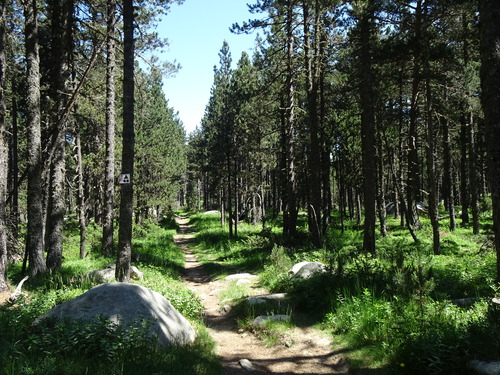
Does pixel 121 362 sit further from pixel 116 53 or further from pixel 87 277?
pixel 116 53

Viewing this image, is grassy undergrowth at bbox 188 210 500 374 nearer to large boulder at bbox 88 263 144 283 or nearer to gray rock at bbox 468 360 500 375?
gray rock at bbox 468 360 500 375

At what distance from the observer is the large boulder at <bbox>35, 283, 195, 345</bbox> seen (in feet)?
16.9

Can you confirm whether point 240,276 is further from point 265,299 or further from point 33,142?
point 33,142

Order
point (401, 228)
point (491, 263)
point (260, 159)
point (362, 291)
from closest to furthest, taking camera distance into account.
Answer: point (362, 291) < point (491, 263) < point (401, 228) < point (260, 159)

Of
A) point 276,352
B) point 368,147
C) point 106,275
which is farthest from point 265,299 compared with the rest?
point 368,147

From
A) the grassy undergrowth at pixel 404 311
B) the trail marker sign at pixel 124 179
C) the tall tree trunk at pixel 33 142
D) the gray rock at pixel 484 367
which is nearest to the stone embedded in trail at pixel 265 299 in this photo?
the grassy undergrowth at pixel 404 311

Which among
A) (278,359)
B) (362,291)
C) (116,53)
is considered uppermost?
(116,53)

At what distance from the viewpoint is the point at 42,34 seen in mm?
16922

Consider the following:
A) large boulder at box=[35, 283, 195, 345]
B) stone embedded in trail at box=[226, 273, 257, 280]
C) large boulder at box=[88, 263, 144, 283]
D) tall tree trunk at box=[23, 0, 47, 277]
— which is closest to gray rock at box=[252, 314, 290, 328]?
large boulder at box=[35, 283, 195, 345]

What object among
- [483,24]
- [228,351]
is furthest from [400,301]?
[483,24]

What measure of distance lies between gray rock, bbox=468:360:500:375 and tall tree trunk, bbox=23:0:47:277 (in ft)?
34.0

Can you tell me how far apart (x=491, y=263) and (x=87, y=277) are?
34.9ft

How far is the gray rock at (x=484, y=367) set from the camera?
11.4 feet

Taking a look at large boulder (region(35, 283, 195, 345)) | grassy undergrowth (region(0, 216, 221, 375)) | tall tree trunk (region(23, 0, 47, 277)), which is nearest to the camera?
grassy undergrowth (region(0, 216, 221, 375))
